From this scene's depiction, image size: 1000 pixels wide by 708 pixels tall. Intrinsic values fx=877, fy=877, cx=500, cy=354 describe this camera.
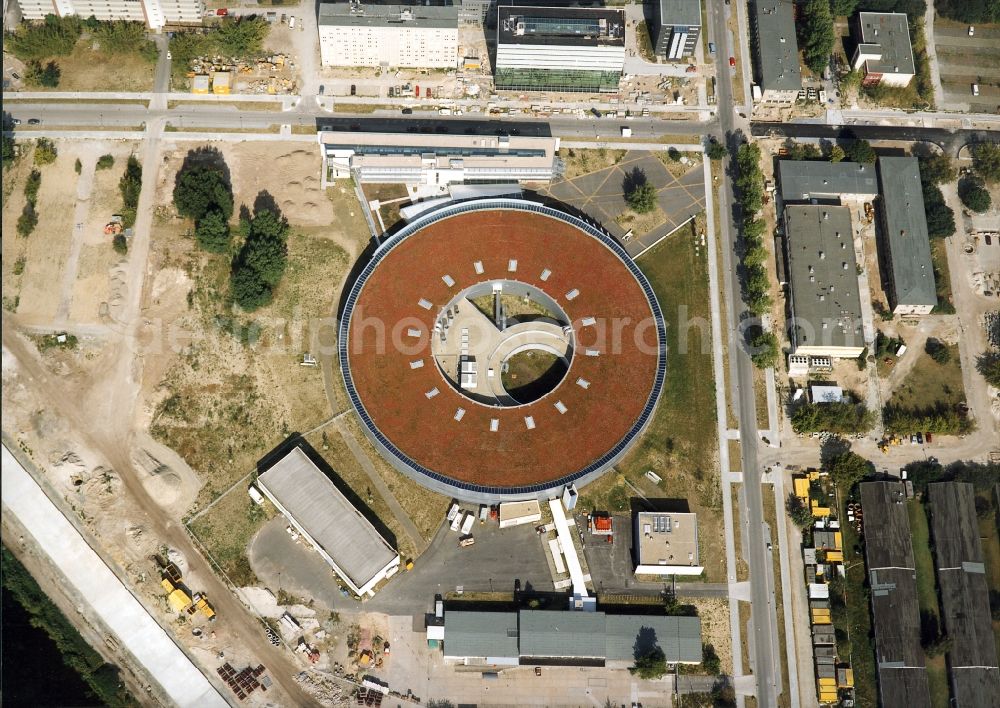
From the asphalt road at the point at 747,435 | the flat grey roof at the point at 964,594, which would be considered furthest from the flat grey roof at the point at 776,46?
the flat grey roof at the point at 964,594

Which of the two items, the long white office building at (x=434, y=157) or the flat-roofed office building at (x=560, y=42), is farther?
the flat-roofed office building at (x=560, y=42)

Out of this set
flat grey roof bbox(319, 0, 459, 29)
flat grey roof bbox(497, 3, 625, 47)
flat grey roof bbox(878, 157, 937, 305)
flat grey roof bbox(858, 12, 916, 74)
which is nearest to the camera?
flat grey roof bbox(878, 157, 937, 305)

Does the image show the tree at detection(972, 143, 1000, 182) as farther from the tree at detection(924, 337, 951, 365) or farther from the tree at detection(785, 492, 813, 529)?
the tree at detection(785, 492, 813, 529)

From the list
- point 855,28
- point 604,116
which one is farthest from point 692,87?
point 855,28

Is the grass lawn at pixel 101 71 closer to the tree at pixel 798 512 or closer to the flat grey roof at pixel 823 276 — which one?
the flat grey roof at pixel 823 276

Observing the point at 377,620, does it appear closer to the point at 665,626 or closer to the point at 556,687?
the point at 556,687

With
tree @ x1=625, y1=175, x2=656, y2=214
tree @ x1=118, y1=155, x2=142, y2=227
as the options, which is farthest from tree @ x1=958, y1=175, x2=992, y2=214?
tree @ x1=118, y1=155, x2=142, y2=227
